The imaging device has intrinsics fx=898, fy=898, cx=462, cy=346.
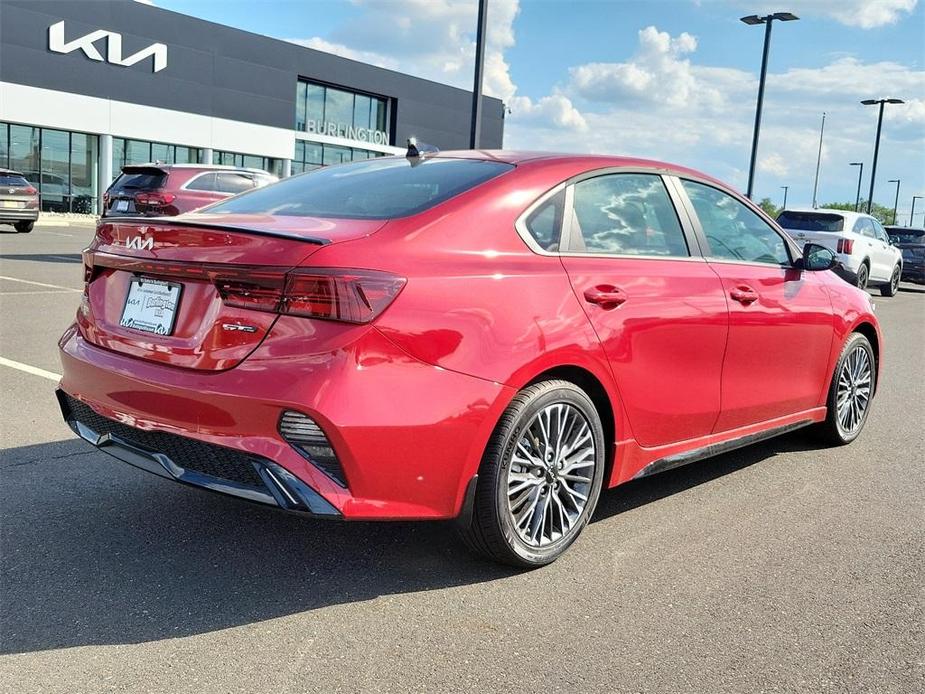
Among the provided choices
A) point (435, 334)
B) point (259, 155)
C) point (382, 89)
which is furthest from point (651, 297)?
point (382, 89)

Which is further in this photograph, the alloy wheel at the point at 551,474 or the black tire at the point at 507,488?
the alloy wheel at the point at 551,474

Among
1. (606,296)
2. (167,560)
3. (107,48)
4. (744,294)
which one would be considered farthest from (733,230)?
(107,48)

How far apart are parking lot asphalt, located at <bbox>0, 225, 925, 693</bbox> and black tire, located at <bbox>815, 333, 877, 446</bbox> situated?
2.30 ft

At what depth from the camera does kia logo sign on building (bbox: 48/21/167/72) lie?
112ft

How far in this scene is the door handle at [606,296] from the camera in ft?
11.5

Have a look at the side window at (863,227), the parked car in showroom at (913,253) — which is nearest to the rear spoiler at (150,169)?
the side window at (863,227)

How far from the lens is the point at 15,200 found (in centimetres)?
2161

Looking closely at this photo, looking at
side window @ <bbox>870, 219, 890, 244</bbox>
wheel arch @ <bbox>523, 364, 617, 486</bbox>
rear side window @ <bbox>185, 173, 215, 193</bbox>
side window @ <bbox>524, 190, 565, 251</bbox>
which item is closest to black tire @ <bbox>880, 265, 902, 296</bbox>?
side window @ <bbox>870, 219, 890, 244</bbox>

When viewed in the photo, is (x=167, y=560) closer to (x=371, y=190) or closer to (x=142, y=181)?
(x=371, y=190)

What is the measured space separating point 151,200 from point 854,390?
36.3ft

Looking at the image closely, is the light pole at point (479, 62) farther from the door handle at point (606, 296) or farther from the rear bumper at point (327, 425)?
the rear bumper at point (327, 425)

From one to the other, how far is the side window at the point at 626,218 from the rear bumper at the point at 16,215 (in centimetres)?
2116

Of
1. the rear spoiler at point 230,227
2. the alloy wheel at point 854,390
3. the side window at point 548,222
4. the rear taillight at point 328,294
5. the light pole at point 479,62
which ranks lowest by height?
the alloy wheel at point 854,390

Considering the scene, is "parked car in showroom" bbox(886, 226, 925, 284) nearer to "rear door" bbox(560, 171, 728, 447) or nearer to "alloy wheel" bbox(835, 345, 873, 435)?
"alloy wheel" bbox(835, 345, 873, 435)
